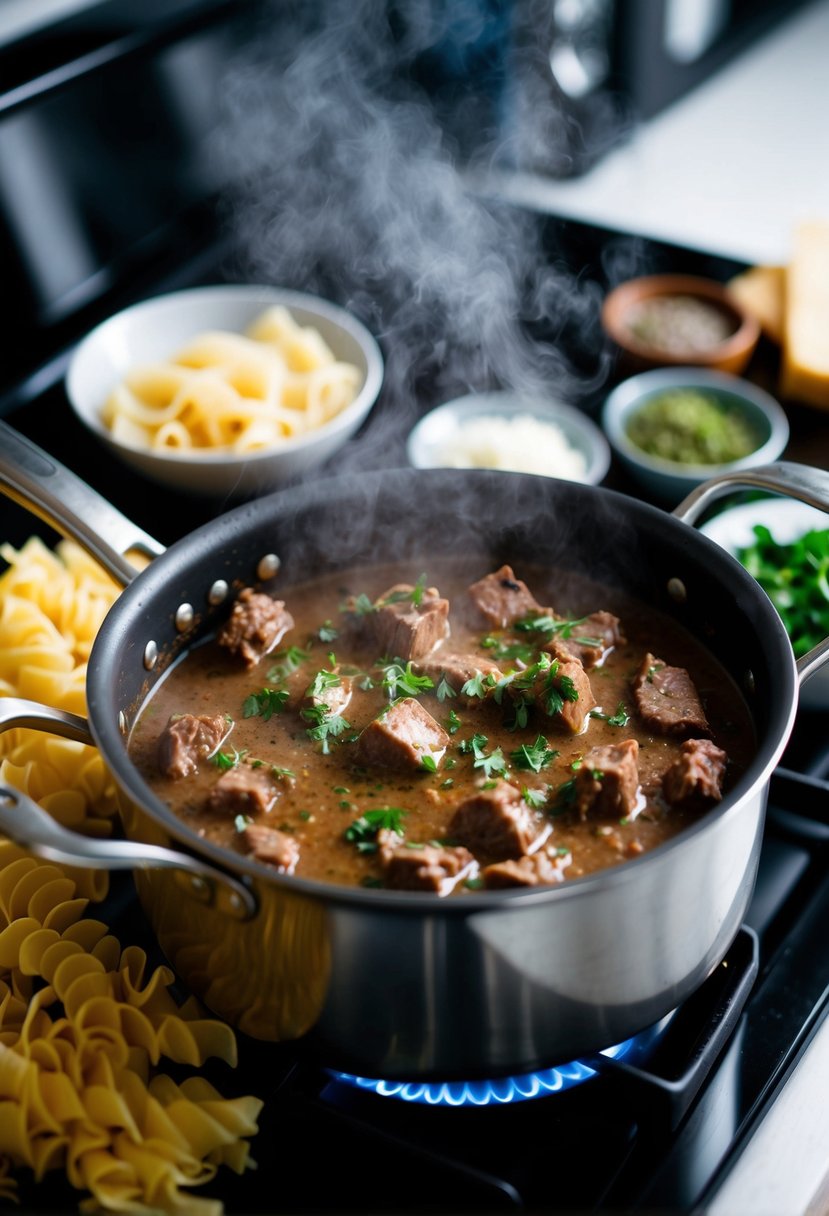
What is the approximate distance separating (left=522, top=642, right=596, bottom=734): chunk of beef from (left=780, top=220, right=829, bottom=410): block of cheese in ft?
5.99

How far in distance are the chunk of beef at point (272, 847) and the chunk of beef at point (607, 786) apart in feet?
1.65

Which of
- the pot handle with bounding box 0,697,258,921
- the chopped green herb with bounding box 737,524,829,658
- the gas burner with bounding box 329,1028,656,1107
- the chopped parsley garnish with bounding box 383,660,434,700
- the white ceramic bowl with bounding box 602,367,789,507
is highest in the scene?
the pot handle with bounding box 0,697,258,921

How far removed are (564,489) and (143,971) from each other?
1258 millimetres

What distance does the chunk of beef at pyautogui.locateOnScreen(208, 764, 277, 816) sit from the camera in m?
2.14

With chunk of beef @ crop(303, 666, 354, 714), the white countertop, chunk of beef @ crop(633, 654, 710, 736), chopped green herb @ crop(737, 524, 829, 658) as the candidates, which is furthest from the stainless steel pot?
the white countertop

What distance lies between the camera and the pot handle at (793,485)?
214 cm

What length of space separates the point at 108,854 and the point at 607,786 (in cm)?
86

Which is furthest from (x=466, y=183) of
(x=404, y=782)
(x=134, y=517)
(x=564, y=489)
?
(x=404, y=782)

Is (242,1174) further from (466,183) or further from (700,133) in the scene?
(700,133)

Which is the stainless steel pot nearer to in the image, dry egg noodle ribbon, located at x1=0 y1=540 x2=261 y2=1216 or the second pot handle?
A: the second pot handle

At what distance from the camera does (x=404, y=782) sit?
7.25 ft

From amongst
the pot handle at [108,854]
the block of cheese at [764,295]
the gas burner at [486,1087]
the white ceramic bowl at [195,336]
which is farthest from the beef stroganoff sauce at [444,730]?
the block of cheese at [764,295]

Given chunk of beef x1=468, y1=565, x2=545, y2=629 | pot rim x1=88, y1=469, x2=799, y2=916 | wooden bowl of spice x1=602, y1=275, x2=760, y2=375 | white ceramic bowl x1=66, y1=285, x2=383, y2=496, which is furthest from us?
wooden bowl of spice x1=602, y1=275, x2=760, y2=375

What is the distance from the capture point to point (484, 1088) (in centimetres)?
200
